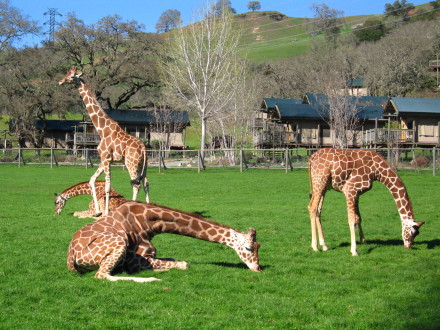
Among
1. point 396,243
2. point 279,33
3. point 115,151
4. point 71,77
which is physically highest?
point 279,33

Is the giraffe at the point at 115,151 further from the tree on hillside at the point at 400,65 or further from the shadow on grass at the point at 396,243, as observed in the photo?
the tree on hillside at the point at 400,65

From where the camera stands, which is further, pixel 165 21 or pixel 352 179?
pixel 165 21

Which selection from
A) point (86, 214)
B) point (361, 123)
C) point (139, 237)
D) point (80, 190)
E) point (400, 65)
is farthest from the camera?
point (400, 65)

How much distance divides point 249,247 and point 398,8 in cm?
14958

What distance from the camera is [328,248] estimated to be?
1162 centimetres

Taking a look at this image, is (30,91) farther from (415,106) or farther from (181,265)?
(181,265)

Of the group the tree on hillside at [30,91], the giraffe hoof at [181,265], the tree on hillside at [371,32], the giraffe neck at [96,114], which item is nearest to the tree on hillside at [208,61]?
the tree on hillside at [30,91]

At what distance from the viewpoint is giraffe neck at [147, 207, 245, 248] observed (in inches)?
351

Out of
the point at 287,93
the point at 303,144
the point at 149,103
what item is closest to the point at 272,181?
the point at 303,144

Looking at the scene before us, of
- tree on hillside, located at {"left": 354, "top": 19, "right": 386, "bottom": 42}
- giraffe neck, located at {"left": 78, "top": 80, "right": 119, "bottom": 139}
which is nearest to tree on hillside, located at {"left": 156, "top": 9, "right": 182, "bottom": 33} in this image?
tree on hillside, located at {"left": 354, "top": 19, "right": 386, "bottom": 42}

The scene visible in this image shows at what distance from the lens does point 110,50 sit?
6756 centimetres

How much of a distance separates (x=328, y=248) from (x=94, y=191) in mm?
7127

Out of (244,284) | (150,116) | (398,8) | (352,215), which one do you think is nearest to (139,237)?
(244,284)

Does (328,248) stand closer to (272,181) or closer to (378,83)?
(272,181)
